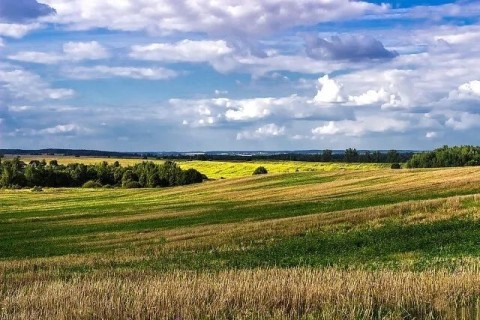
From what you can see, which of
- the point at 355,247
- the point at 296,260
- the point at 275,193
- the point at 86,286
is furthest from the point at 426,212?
the point at 275,193

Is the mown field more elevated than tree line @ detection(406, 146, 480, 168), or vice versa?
tree line @ detection(406, 146, 480, 168)

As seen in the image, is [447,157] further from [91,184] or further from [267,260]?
[267,260]

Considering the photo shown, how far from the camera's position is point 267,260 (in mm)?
20094

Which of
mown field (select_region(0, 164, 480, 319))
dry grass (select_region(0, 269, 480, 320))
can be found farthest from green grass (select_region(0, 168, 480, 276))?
dry grass (select_region(0, 269, 480, 320))

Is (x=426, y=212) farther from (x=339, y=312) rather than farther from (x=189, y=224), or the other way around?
(x=339, y=312)

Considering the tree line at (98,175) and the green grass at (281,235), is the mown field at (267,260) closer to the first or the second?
the green grass at (281,235)

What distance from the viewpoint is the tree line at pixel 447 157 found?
114 meters

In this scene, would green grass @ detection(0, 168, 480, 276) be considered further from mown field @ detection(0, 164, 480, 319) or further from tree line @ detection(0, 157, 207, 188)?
tree line @ detection(0, 157, 207, 188)

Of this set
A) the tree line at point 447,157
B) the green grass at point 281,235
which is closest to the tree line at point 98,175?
the tree line at point 447,157

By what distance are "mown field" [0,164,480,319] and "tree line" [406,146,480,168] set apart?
180 feet

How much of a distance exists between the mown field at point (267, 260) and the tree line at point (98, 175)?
61.8m

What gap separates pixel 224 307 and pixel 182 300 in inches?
28.8

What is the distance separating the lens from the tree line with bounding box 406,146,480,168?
114m

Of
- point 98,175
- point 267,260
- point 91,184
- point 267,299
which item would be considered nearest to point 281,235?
point 267,260
